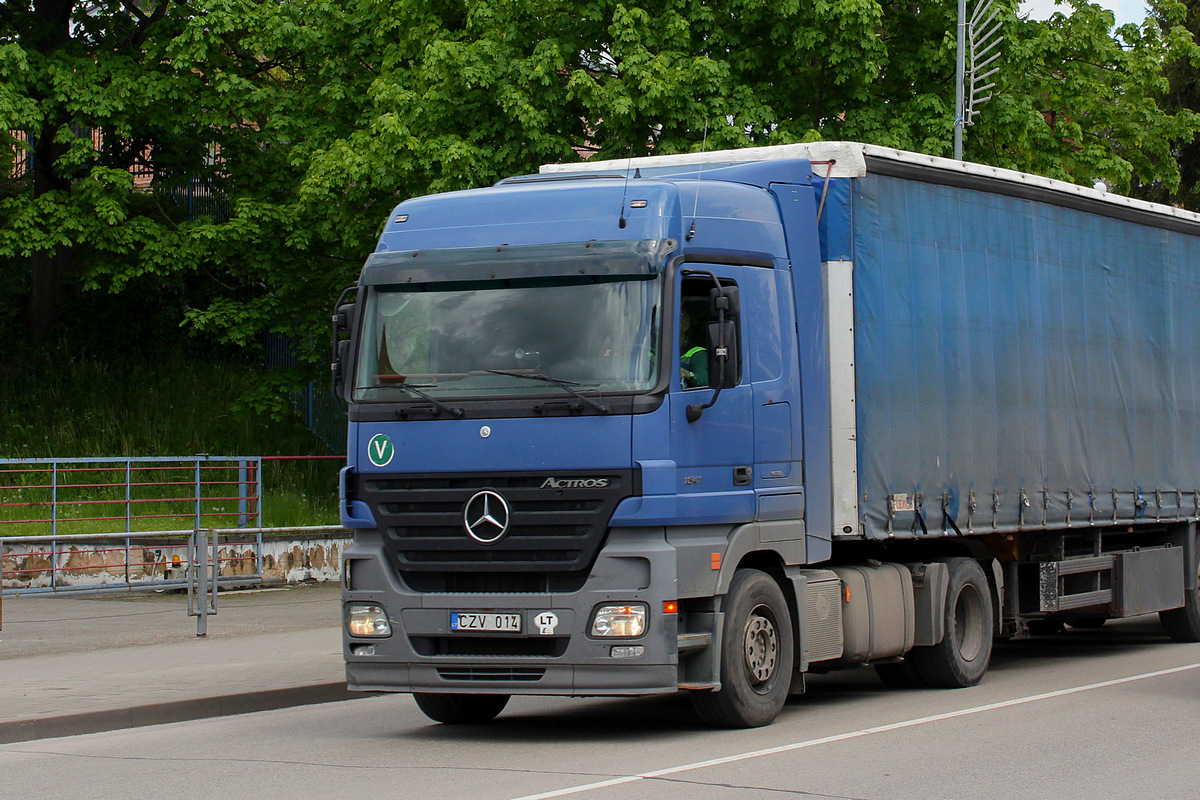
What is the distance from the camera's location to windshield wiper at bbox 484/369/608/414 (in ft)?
Result: 30.5

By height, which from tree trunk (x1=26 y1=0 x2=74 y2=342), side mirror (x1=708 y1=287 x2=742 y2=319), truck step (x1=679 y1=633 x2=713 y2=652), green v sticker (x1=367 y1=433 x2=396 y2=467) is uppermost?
tree trunk (x1=26 y1=0 x2=74 y2=342)

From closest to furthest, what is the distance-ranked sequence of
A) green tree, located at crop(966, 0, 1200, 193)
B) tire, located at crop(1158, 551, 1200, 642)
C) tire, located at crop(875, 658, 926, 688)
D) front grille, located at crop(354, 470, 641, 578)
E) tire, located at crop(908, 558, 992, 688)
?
front grille, located at crop(354, 470, 641, 578)
tire, located at crop(908, 558, 992, 688)
tire, located at crop(875, 658, 926, 688)
tire, located at crop(1158, 551, 1200, 642)
green tree, located at crop(966, 0, 1200, 193)

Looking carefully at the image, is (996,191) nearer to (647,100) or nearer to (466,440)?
(466,440)

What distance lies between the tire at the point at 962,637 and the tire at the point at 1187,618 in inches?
156

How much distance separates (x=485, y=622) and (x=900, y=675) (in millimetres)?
4353

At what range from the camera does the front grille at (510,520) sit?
9.32m

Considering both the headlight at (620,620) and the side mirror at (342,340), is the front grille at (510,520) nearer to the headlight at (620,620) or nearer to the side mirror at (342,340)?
the headlight at (620,620)

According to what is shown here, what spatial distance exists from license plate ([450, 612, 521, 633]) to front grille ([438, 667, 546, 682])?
251 millimetres

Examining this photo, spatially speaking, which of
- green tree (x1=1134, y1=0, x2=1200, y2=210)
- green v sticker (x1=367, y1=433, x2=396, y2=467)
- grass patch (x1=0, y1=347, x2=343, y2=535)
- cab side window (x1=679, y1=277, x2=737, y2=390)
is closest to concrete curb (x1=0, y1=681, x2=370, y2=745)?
green v sticker (x1=367, y1=433, x2=396, y2=467)

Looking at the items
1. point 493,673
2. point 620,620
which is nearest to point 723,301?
point 620,620

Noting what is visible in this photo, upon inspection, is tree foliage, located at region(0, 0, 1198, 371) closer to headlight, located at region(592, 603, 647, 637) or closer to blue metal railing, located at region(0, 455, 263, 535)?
blue metal railing, located at region(0, 455, 263, 535)

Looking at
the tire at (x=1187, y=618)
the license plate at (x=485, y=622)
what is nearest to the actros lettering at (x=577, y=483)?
the license plate at (x=485, y=622)

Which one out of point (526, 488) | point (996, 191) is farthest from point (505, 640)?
point (996, 191)

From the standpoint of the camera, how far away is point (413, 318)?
982 centimetres
